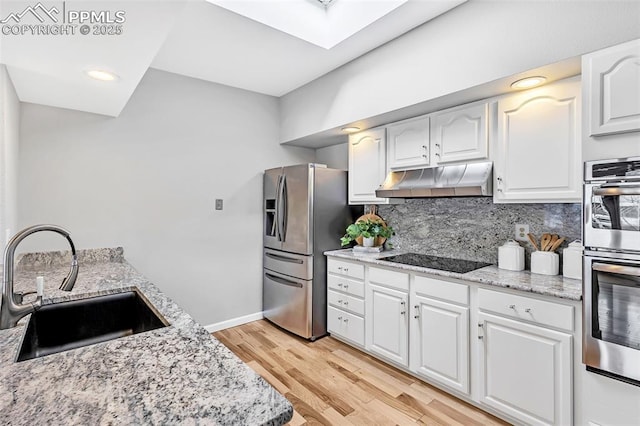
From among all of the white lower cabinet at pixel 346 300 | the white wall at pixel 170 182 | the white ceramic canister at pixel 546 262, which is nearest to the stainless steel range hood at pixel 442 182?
the white ceramic canister at pixel 546 262

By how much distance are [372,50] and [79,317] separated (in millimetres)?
2684

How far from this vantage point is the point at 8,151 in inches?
75.2

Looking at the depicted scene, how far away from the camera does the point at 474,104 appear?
2.30 m

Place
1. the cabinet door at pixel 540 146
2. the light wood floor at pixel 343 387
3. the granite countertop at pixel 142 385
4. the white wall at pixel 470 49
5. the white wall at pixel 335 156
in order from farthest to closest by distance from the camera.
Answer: the white wall at pixel 335 156 < the light wood floor at pixel 343 387 < the cabinet door at pixel 540 146 < the white wall at pixel 470 49 < the granite countertop at pixel 142 385

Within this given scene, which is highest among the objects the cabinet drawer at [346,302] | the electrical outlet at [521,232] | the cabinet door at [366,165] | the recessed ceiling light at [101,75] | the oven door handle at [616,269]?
the recessed ceiling light at [101,75]

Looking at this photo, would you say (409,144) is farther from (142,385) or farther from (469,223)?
(142,385)

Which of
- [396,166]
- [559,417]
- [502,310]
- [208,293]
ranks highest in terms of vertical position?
[396,166]

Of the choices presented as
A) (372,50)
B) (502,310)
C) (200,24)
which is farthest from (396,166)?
(200,24)

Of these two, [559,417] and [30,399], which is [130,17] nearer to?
[30,399]

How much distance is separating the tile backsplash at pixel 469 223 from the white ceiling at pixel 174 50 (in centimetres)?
145

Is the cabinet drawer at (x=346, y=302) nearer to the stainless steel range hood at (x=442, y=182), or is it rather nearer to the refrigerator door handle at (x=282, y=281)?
the refrigerator door handle at (x=282, y=281)

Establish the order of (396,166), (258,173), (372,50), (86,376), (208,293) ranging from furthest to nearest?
(258,173)
(208,293)
(396,166)
(372,50)
(86,376)

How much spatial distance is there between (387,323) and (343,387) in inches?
23.3

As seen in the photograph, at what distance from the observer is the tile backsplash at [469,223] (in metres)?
2.21
